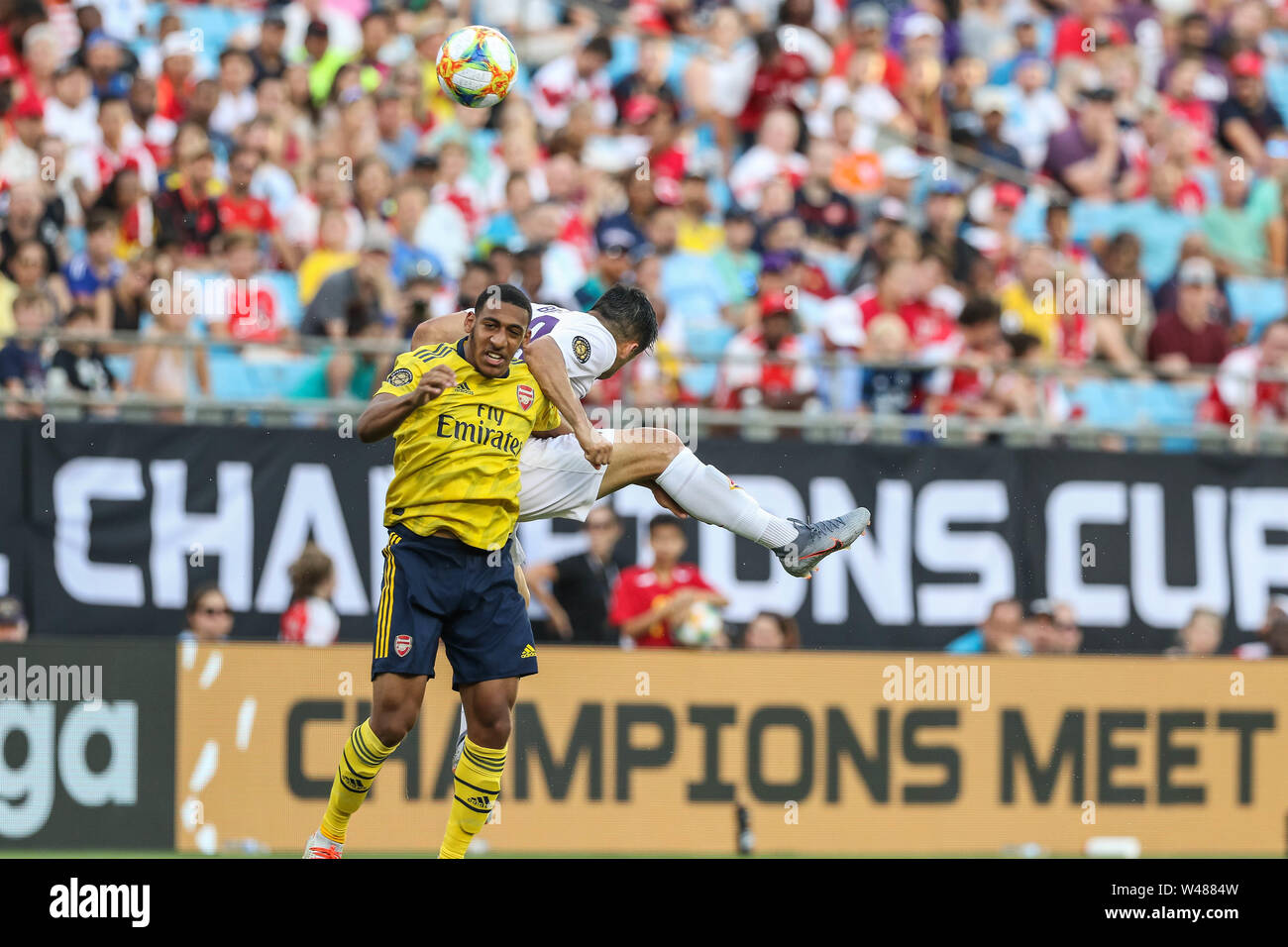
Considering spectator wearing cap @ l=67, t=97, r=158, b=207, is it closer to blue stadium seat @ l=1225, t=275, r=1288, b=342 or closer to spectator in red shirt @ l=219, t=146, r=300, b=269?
spectator in red shirt @ l=219, t=146, r=300, b=269

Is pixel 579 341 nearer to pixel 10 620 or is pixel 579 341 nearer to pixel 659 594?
pixel 659 594

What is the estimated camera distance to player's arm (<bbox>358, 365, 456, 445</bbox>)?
339 inches

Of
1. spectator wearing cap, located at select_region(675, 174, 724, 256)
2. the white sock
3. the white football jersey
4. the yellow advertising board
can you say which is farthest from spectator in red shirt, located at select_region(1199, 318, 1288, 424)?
the white football jersey

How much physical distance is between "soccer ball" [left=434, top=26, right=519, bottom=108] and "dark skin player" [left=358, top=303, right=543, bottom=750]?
1.96 meters

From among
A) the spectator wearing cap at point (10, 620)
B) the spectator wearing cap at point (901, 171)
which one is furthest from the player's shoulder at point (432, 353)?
the spectator wearing cap at point (901, 171)

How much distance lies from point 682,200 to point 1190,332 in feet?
13.5

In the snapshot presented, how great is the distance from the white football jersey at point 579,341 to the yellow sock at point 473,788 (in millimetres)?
1720

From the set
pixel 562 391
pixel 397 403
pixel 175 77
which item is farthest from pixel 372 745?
pixel 175 77

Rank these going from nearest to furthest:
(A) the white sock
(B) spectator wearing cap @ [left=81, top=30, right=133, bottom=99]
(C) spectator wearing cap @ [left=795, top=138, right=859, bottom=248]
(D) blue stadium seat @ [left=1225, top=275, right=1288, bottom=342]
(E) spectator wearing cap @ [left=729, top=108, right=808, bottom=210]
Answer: (A) the white sock, (B) spectator wearing cap @ [left=81, top=30, right=133, bottom=99], (C) spectator wearing cap @ [left=795, top=138, right=859, bottom=248], (E) spectator wearing cap @ [left=729, top=108, right=808, bottom=210], (D) blue stadium seat @ [left=1225, top=275, right=1288, bottom=342]

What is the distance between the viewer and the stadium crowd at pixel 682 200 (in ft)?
45.1

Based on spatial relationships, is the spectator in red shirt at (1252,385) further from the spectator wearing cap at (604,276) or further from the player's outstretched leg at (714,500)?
the player's outstretched leg at (714,500)

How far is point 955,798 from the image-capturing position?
1361 cm

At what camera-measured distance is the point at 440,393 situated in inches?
341

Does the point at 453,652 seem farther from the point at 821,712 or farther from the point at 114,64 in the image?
the point at 114,64
